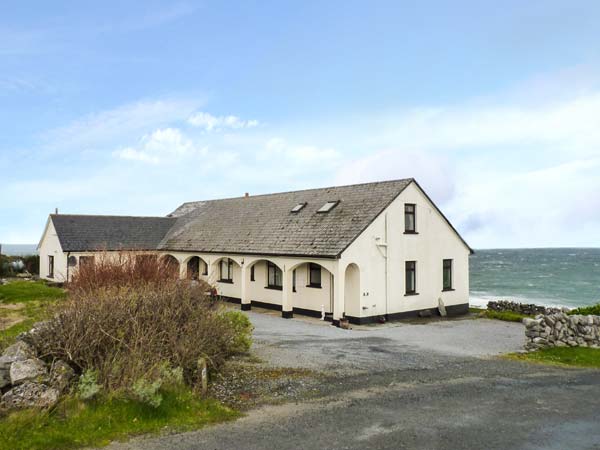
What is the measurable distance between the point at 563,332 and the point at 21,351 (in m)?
16.3

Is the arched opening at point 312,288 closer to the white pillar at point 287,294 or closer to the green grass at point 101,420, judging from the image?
the white pillar at point 287,294

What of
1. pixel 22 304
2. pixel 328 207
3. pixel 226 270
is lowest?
pixel 22 304

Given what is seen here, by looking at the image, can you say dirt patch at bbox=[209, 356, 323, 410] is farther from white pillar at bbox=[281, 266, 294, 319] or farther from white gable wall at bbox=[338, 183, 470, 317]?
white pillar at bbox=[281, 266, 294, 319]

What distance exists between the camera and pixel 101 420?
27.7ft

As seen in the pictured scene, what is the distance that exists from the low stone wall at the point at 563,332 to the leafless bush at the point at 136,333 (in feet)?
35.0

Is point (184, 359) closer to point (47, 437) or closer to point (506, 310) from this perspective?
point (47, 437)

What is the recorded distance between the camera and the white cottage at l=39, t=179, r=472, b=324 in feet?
73.4

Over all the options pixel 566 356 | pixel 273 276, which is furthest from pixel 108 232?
pixel 566 356

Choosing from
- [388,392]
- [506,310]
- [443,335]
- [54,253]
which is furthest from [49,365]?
[54,253]

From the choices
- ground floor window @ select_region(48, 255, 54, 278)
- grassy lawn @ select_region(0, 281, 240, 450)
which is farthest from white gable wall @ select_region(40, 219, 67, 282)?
grassy lawn @ select_region(0, 281, 240, 450)

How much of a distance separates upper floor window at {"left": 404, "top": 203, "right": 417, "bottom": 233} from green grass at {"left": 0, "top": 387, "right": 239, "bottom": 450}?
1699 centimetres

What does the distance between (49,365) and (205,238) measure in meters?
21.5

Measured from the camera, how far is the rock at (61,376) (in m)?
9.01

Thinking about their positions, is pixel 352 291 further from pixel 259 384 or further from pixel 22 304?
pixel 22 304
